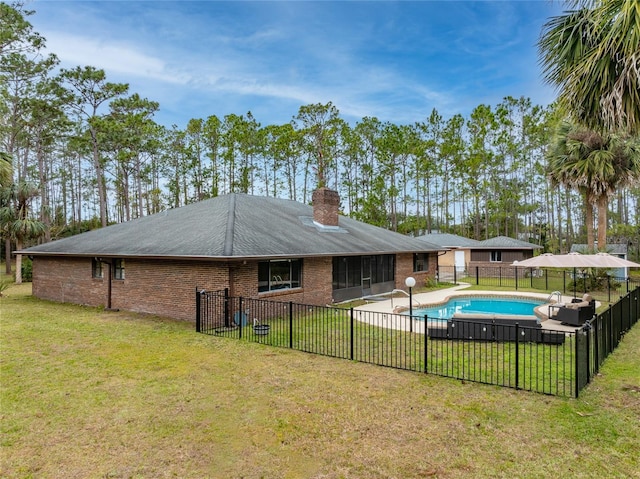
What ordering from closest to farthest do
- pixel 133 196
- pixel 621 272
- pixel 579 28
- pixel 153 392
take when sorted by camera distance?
1. pixel 153 392
2. pixel 579 28
3. pixel 621 272
4. pixel 133 196

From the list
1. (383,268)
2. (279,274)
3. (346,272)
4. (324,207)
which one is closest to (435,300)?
(383,268)

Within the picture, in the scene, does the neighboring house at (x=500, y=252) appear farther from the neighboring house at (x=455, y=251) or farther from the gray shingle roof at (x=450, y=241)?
the gray shingle roof at (x=450, y=241)

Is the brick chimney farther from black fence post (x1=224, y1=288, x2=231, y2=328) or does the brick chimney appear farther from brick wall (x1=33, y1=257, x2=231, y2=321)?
black fence post (x1=224, y1=288, x2=231, y2=328)

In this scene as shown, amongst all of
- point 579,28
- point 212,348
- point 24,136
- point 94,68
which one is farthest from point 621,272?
point 24,136

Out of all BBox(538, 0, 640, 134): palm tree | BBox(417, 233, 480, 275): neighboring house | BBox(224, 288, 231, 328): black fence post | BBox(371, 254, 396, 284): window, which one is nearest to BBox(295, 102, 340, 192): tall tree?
BBox(417, 233, 480, 275): neighboring house

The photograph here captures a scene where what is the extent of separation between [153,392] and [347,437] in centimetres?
346

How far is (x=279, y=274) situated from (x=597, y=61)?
407 inches

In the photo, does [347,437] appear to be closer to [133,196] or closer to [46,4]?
[46,4]

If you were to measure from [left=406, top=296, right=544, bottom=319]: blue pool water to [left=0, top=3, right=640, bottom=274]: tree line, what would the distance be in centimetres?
2284

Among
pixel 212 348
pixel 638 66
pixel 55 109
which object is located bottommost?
pixel 212 348

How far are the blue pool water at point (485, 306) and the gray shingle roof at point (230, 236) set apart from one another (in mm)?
3540

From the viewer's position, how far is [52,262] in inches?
686

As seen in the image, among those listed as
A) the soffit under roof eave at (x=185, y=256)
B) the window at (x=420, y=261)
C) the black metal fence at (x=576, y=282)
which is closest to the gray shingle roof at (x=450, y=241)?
the black metal fence at (x=576, y=282)

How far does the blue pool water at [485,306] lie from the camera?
16031mm
